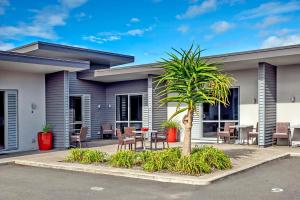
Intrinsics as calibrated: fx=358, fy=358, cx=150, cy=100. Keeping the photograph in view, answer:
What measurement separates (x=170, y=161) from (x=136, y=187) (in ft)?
5.35

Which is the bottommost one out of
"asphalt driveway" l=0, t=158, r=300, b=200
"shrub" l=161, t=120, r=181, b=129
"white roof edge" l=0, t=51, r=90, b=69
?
"asphalt driveway" l=0, t=158, r=300, b=200

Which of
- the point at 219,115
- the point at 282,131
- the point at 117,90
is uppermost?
the point at 117,90

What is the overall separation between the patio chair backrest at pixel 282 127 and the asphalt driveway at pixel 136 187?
442 cm

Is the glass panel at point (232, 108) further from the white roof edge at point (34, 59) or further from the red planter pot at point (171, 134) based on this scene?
the white roof edge at point (34, 59)

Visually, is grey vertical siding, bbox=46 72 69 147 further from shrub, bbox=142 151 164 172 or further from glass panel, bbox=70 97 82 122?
shrub, bbox=142 151 164 172

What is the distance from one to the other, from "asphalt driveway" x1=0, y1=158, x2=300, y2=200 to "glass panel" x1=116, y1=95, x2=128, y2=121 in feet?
31.6

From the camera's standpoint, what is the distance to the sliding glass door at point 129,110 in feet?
58.5

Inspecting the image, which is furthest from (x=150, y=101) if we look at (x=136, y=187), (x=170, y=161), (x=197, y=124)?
(x=136, y=187)

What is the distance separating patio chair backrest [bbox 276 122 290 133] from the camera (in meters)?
12.9

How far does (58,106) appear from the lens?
13633mm

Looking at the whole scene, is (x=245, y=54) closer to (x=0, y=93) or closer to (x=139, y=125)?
(x=139, y=125)

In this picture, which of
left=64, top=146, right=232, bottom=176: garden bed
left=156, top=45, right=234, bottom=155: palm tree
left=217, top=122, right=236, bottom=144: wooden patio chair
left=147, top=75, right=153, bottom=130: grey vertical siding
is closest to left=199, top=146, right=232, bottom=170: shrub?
left=64, top=146, right=232, bottom=176: garden bed

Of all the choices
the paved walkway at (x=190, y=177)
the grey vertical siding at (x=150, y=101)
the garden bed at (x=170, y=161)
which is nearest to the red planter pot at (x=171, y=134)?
the grey vertical siding at (x=150, y=101)

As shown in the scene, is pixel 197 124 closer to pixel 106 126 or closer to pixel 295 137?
pixel 295 137
